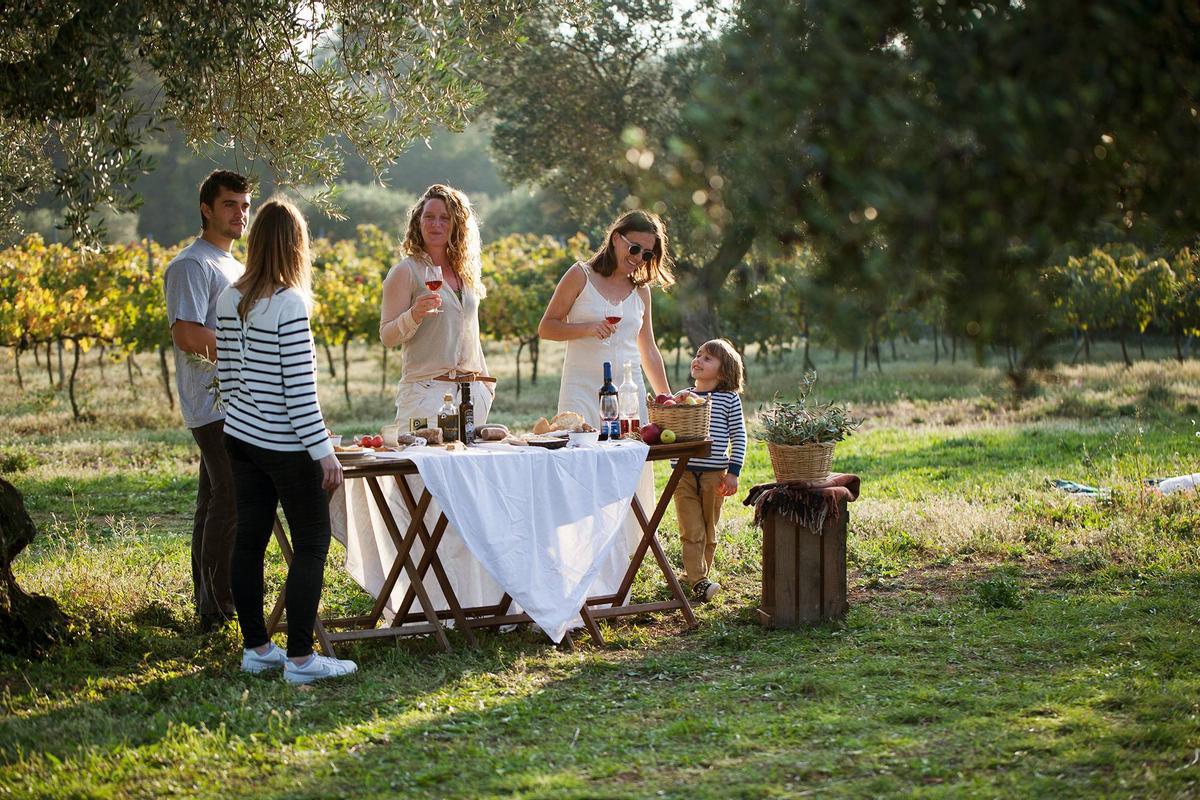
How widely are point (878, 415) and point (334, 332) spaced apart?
31.3 feet

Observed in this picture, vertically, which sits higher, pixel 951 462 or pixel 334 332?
pixel 334 332

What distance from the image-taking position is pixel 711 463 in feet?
22.2

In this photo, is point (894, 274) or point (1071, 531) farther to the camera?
point (1071, 531)

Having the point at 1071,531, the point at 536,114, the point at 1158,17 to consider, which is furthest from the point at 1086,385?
the point at 1158,17

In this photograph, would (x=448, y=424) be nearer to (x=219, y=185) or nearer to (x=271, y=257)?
(x=271, y=257)

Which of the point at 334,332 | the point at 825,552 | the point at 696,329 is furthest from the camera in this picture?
the point at 334,332

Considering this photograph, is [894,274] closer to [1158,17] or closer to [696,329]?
[1158,17]

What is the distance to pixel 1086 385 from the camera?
1978cm

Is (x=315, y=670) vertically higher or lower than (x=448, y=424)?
lower

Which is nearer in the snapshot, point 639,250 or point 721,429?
point 639,250

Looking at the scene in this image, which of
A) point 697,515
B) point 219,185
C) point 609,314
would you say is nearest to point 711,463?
point 697,515

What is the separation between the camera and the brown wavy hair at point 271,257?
5.02 meters

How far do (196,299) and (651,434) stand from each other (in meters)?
2.33

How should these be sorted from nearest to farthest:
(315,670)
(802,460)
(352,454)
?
(315,670) < (352,454) < (802,460)
